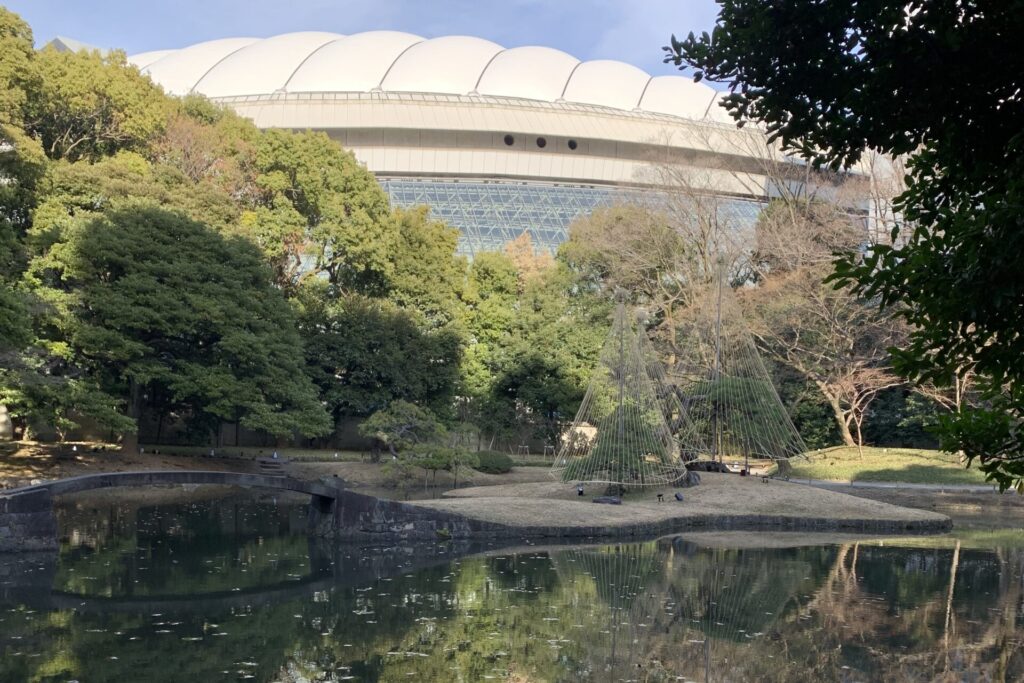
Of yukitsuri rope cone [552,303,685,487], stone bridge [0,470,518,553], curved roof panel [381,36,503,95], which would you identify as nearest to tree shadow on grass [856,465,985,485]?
yukitsuri rope cone [552,303,685,487]

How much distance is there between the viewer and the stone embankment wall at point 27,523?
16.4 meters

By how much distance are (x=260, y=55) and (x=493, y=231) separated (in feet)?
51.4

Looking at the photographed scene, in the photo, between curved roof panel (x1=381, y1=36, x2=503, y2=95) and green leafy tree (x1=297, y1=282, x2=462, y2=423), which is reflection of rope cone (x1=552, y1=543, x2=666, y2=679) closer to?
green leafy tree (x1=297, y1=282, x2=462, y2=423)

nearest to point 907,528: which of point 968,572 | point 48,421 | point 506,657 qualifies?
point 968,572

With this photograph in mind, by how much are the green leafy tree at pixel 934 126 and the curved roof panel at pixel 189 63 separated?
151 feet

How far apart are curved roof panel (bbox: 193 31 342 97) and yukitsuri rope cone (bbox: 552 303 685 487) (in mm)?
29038

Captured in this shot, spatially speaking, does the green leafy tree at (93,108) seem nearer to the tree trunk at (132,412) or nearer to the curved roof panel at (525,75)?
the tree trunk at (132,412)

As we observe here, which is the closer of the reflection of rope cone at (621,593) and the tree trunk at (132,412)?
the reflection of rope cone at (621,593)

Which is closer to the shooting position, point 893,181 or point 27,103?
point 27,103

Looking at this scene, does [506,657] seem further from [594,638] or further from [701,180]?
[701,180]

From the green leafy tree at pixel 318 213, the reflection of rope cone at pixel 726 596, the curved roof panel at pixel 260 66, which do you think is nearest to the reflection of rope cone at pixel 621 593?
the reflection of rope cone at pixel 726 596

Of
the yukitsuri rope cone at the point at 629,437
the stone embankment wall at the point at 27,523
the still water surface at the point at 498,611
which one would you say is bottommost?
the still water surface at the point at 498,611

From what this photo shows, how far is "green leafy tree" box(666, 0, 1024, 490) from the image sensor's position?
6465mm

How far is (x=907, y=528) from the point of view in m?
23.5
